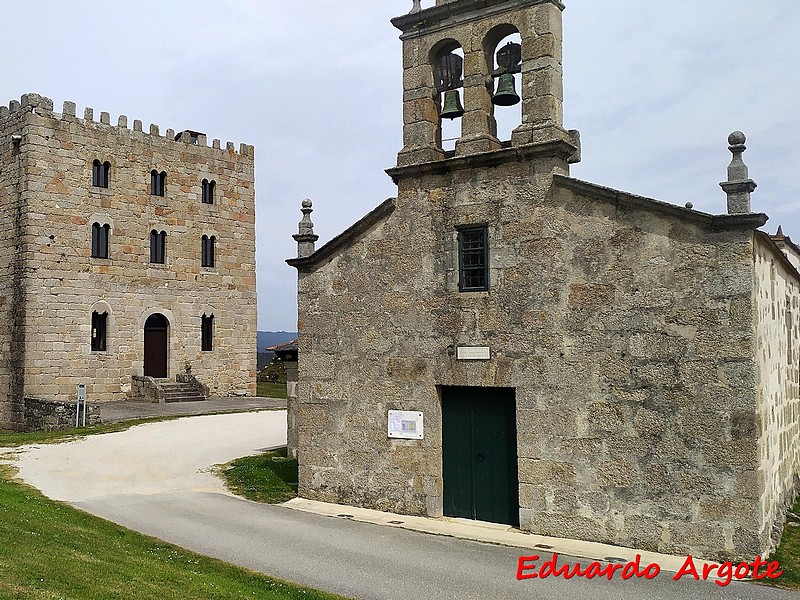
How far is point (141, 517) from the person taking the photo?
39.3ft

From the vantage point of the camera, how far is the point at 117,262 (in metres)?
29.4

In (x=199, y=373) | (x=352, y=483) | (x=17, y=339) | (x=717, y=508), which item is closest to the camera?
(x=717, y=508)

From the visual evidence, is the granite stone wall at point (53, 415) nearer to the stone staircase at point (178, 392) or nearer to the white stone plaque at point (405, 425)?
the stone staircase at point (178, 392)

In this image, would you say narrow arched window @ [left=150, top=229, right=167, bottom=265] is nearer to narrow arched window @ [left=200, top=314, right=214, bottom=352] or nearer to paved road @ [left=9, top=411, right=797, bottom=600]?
narrow arched window @ [left=200, top=314, right=214, bottom=352]

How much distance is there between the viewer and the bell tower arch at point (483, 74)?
11.1 m

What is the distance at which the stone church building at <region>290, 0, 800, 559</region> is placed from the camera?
9586mm

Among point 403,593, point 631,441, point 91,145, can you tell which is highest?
point 91,145

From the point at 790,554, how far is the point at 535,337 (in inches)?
169

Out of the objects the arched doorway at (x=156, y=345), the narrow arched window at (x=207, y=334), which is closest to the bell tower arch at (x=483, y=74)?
the arched doorway at (x=156, y=345)

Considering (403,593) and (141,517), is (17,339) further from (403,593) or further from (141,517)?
(403,593)

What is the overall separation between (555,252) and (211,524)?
6618 mm

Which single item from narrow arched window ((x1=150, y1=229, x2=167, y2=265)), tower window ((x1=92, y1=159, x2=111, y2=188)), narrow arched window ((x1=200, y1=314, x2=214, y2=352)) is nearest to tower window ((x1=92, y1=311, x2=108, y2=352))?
narrow arched window ((x1=150, y1=229, x2=167, y2=265))

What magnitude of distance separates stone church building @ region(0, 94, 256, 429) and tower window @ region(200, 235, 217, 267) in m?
0.04

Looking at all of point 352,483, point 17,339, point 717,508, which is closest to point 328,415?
point 352,483
